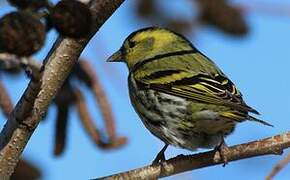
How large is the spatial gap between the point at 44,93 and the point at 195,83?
168 cm

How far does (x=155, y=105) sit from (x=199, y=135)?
307 millimetres

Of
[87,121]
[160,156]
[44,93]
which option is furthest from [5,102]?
[160,156]

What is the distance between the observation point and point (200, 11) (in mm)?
3637

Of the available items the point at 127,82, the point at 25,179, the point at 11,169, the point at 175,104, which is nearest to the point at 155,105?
the point at 175,104

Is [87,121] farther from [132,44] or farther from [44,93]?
[132,44]

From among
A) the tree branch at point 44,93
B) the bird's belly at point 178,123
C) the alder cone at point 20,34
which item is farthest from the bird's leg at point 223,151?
the alder cone at point 20,34

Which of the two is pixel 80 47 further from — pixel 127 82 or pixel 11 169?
pixel 127 82

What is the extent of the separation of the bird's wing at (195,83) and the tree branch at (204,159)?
0.42 meters

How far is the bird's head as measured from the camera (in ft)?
13.8

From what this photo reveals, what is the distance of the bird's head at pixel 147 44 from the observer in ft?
13.8

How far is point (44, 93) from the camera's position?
1.80 m

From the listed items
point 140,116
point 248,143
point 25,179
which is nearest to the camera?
point 248,143

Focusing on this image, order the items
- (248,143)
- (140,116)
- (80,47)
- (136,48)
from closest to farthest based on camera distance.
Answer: (80,47), (248,143), (140,116), (136,48)

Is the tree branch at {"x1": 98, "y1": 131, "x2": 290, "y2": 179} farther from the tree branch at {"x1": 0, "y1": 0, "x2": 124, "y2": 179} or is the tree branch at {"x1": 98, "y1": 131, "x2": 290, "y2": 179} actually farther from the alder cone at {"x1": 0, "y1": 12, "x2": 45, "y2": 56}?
the alder cone at {"x1": 0, "y1": 12, "x2": 45, "y2": 56}
